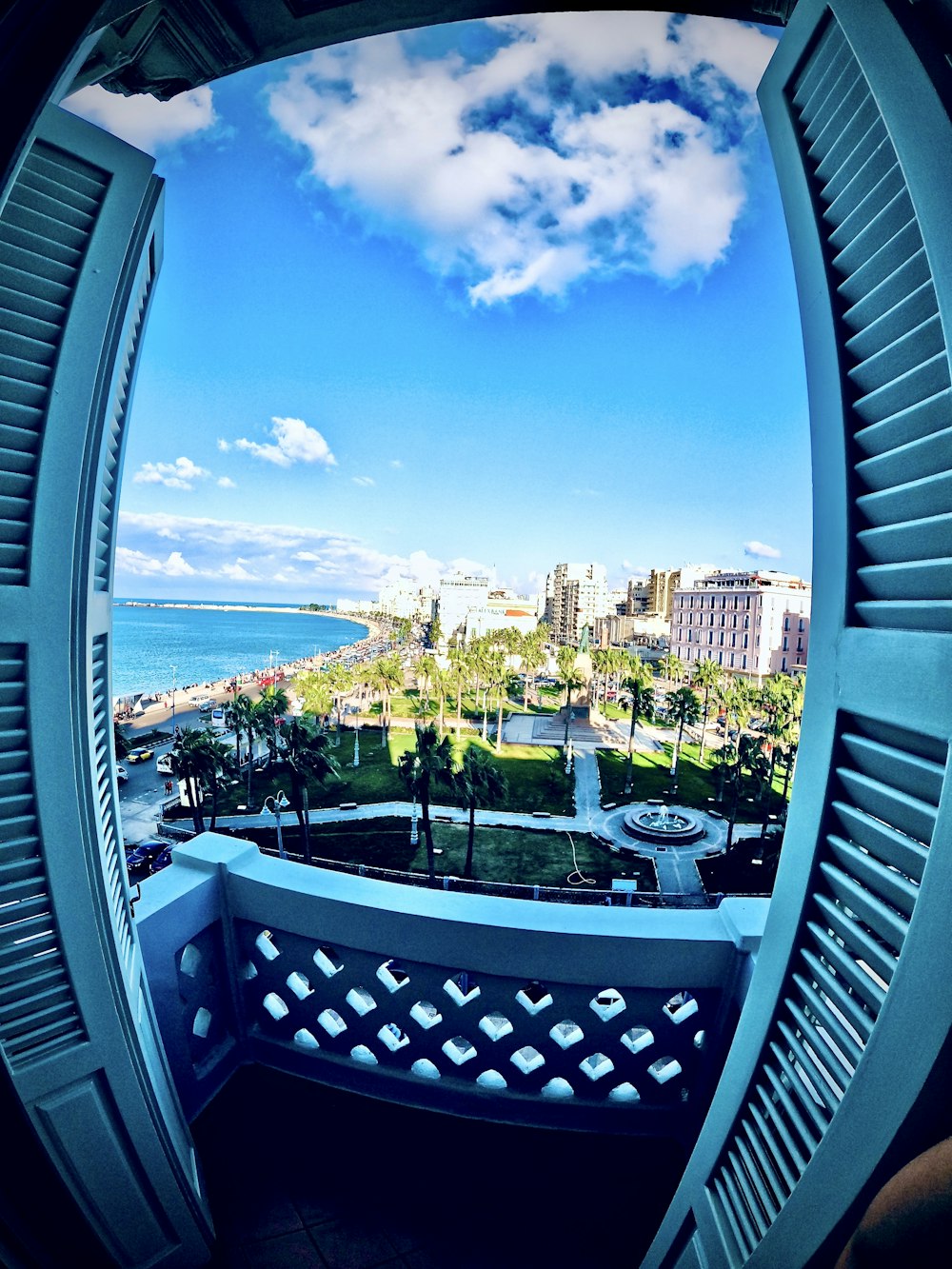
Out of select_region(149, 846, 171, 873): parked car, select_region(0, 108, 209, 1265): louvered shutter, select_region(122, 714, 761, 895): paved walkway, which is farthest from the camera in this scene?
select_region(122, 714, 761, 895): paved walkway

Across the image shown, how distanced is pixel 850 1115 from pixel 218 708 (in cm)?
5770

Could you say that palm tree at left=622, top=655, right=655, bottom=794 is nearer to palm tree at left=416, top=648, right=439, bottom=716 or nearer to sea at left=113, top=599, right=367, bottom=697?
palm tree at left=416, top=648, right=439, bottom=716

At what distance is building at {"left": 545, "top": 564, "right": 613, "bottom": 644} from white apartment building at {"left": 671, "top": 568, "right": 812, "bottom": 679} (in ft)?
154

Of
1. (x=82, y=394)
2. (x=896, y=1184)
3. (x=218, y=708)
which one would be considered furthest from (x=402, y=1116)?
(x=218, y=708)

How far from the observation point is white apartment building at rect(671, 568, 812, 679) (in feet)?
186

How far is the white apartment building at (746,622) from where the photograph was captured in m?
56.7


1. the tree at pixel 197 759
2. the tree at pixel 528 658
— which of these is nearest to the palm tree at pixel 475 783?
the tree at pixel 197 759

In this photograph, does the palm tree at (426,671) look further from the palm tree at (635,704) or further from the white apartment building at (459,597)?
the white apartment building at (459,597)

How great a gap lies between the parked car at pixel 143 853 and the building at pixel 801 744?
67.0 feet

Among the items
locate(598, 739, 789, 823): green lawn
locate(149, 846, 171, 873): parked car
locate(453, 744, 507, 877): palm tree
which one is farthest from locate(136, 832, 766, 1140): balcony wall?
locate(598, 739, 789, 823): green lawn

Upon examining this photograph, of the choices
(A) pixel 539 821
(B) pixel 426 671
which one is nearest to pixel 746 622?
(B) pixel 426 671

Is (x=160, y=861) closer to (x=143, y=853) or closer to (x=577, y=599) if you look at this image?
(x=143, y=853)

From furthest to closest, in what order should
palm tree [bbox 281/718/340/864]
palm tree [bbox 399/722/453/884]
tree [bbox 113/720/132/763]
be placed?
tree [bbox 113/720/132/763], palm tree [bbox 281/718/340/864], palm tree [bbox 399/722/453/884]

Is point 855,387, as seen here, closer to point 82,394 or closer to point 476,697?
point 82,394
